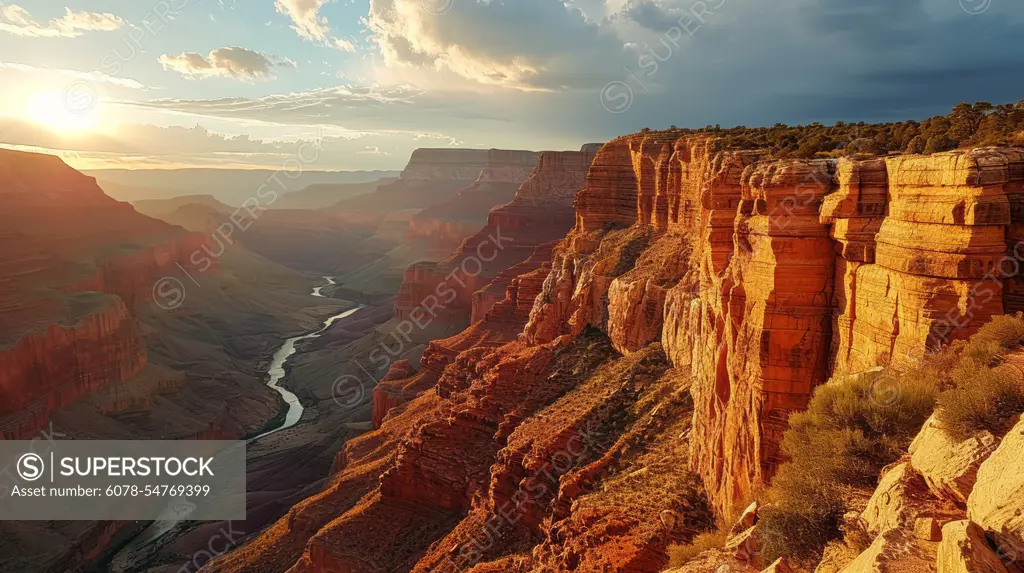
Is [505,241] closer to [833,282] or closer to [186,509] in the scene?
[186,509]

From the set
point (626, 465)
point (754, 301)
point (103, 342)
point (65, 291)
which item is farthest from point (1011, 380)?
point (65, 291)

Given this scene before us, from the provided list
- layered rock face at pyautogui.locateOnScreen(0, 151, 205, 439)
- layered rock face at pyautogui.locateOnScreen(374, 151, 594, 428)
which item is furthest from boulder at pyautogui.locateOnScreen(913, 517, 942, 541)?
layered rock face at pyautogui.locateOnScreen(0, 151, 205, 439)

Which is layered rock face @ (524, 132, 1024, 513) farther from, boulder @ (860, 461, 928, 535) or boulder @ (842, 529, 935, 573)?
boulder @ (842, 529, 935, 573)

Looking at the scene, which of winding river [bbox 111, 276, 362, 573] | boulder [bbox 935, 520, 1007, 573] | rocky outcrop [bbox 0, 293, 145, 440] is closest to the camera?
boulder [bbox 935, 520, 1007, 573]

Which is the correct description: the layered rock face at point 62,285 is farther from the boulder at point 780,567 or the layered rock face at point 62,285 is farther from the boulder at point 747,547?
the boulder at point 780,567

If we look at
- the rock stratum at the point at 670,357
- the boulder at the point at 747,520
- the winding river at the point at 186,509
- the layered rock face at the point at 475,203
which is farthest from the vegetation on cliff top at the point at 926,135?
the layered rock face at the point at 475,203

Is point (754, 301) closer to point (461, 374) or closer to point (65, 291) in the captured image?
point (461, 374)
